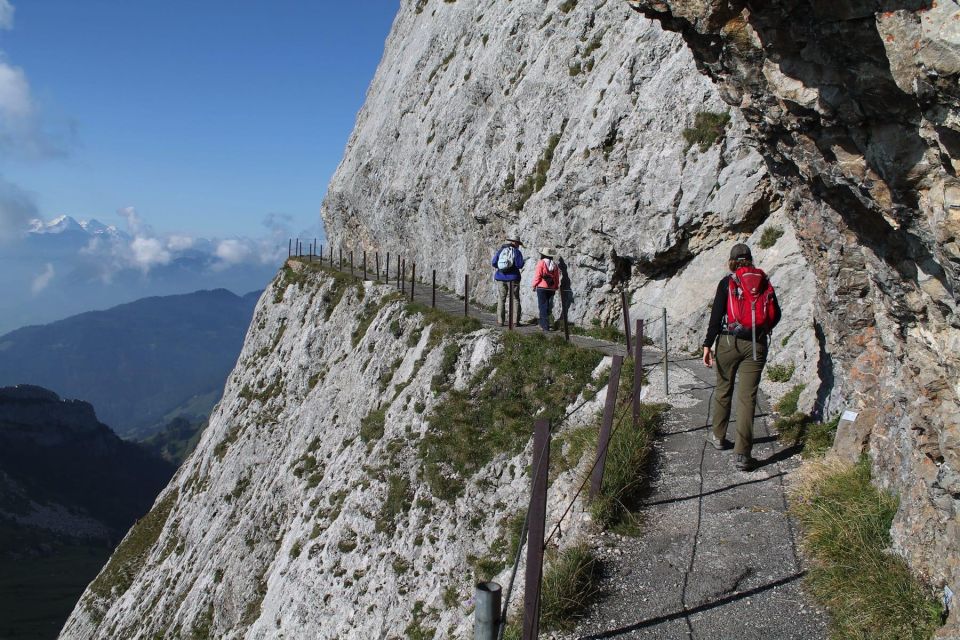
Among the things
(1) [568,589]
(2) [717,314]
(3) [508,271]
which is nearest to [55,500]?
(3) [508,271]

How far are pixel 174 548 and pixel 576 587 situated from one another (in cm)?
2831

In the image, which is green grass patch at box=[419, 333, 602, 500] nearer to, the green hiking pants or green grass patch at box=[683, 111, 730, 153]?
the green hiking pants

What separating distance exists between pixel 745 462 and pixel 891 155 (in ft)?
17.7

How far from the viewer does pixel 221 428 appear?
109 ft

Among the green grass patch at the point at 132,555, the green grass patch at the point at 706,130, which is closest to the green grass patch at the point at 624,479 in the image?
the green grass patch at the point at 706,130

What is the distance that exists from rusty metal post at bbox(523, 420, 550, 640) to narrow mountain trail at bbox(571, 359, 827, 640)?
3.21 feet

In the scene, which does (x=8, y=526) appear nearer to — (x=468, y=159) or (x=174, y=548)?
(x=174, y=548)

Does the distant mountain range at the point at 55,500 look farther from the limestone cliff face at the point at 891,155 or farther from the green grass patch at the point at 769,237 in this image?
the limestone cliff face at the point at 891,155

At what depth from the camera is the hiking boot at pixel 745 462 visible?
28.8 ft

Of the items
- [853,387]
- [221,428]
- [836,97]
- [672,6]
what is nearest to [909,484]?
[853,387]

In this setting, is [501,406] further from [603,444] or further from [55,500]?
[55,500]

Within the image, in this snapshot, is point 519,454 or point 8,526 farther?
point 8,526

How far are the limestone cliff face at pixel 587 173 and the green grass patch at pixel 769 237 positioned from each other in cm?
17

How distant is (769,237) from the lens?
14445 mm
